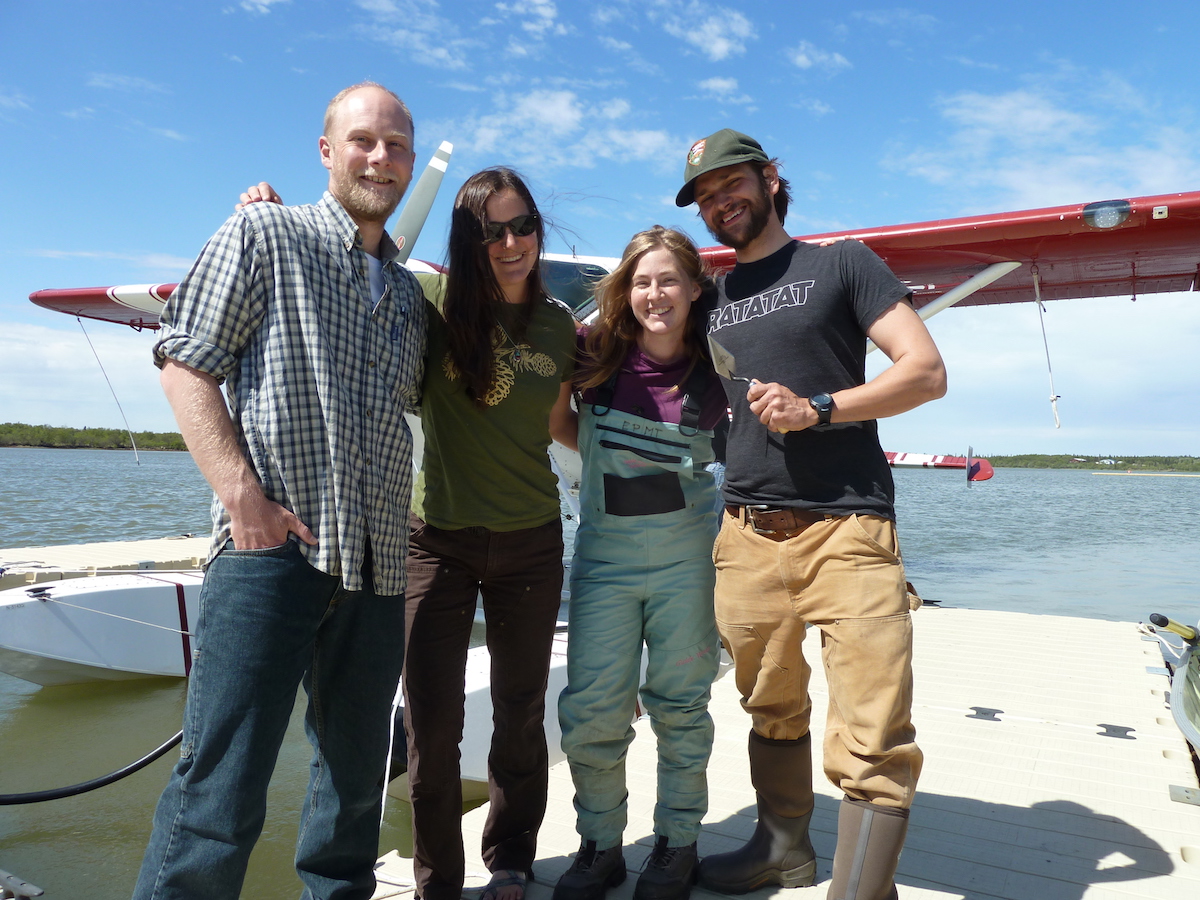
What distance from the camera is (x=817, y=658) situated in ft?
15.6

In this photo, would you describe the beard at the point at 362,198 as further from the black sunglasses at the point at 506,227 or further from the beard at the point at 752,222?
the beard at the point at 752,222

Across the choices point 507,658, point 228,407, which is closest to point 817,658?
point 507,658

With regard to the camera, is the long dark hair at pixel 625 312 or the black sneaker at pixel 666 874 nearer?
the black sneaker at pixel 666 874

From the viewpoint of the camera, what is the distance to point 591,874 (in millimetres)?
1909

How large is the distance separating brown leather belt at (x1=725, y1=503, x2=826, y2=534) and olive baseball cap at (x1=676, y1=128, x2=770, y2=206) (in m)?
0.87

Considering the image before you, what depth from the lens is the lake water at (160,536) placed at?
126 inches

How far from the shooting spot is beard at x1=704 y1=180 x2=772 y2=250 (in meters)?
1.90

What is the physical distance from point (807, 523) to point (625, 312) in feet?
2.58

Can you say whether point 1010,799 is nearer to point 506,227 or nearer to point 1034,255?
point 506,227

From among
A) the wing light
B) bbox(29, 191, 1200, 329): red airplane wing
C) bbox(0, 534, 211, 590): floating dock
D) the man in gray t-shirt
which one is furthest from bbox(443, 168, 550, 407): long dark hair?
bbox(0, 534, 211, 590): floating dock

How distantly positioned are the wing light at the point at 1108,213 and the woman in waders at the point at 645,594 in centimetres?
470

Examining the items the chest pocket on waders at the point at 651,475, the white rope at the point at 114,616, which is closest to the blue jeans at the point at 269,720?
the chest pocket on waders at the point at 651,475

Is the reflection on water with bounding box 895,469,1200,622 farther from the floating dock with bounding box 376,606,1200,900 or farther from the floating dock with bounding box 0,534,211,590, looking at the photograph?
the floating dock with bounding box 0,534,211,590

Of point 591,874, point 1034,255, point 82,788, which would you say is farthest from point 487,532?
point 1034,255
